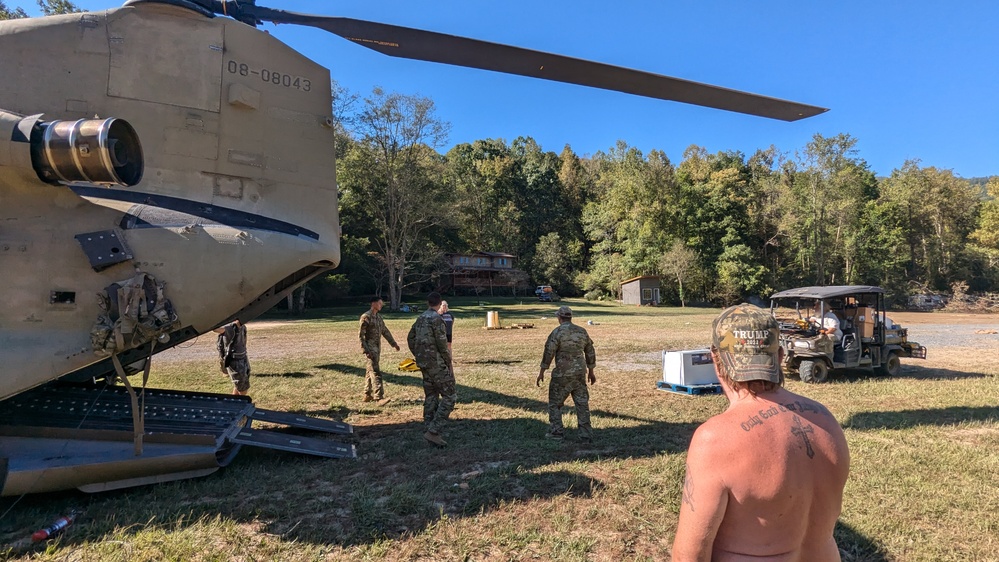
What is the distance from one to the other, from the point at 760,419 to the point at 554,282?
175 ft

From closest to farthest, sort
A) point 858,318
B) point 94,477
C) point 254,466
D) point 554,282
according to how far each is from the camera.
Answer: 1. point 94,477
2. point 254,466
3. point 858,318
4. point 554,282

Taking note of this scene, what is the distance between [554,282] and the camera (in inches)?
2149

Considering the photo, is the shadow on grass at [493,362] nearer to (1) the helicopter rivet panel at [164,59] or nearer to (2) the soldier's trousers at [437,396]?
(2) the soldier's trousers at [437,396]

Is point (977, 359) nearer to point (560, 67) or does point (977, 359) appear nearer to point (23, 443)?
point (560, 67)

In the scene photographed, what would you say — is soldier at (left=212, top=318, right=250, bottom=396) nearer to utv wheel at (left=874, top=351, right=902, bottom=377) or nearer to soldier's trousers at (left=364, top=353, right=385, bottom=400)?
soldier's trousers at (left=364, top=353, right=385, bottom=400)

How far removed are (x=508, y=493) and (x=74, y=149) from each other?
460 cm

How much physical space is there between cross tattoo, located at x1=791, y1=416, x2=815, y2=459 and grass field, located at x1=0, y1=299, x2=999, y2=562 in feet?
8.62

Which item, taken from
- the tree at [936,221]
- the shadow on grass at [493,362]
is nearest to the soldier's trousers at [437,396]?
the shadow on grass at [493,362]

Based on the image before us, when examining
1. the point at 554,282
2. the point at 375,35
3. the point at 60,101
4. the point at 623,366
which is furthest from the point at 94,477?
→ the point at 554,282

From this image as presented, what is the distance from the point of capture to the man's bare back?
1.48m

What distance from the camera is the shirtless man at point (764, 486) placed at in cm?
148

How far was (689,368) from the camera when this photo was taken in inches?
368

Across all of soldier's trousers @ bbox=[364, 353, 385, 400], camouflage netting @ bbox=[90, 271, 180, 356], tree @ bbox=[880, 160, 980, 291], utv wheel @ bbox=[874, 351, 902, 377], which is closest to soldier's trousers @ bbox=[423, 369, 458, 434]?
soldier's trousers @ bbox=[364, 353, 385, 400]

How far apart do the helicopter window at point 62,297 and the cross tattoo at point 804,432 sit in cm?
537
